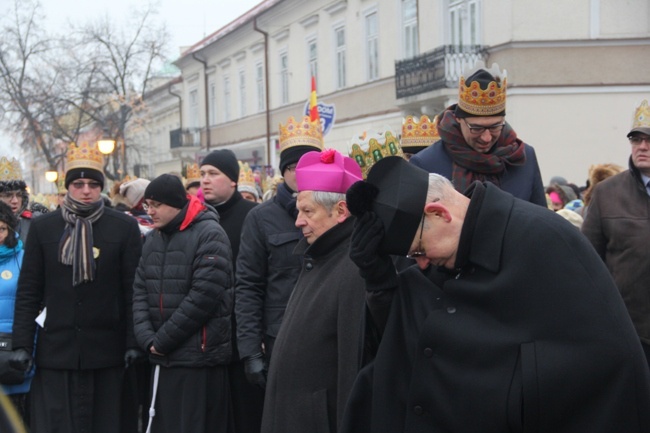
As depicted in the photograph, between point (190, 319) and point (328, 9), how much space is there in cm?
2442

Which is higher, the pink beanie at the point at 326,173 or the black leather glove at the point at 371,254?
the pink beanie at the point at 326,173

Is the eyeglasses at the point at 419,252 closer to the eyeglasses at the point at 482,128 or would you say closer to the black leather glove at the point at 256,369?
the eyeglasses at the point at 482,128

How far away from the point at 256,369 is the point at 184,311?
0.73m

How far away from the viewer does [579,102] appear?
20.6 m

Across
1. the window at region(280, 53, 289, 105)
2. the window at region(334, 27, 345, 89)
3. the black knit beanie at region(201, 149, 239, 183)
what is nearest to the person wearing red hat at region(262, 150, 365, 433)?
the black knit beanie at region(201, 149, 239, 183)

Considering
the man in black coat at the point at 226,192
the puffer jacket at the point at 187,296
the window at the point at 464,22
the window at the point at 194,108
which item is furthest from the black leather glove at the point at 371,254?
the window at the point at 194,108

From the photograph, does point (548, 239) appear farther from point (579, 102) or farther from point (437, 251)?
point (579, 102)

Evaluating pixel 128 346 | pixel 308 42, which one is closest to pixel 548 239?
pixel 128 346

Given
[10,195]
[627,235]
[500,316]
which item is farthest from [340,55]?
[500,316]

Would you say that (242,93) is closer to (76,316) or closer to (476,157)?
(76,316)

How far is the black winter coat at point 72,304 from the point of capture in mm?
6133

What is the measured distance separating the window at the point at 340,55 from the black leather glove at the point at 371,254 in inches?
1027

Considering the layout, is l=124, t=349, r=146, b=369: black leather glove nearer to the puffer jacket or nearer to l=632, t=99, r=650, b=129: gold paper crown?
the puffer jacket

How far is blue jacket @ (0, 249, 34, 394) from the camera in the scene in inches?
249
